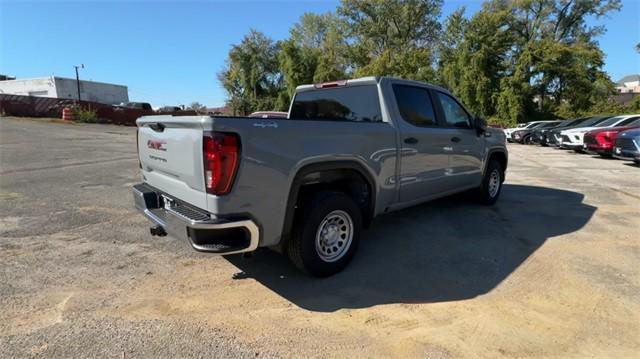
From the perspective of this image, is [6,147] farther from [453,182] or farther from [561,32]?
[561,32]

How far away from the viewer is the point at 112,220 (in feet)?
18.4

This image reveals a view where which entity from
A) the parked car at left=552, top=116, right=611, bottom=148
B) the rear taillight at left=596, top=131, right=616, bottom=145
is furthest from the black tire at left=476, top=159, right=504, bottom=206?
the parked car at left=552, top=116, right=611, bottom=148

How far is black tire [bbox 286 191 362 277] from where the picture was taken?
3578mm

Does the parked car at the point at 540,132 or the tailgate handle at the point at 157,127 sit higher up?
the tailgate handle at the point at 157,127

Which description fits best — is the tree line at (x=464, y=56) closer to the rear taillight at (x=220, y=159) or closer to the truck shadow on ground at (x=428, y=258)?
the truck shadow on ground at (x=428, y=258)

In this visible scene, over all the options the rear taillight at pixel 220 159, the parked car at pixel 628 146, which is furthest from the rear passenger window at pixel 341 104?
the parked car at pixel 628 146

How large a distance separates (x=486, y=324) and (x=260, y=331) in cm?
170

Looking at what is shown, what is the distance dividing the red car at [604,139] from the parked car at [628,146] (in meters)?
1.05

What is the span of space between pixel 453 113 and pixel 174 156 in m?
3.96

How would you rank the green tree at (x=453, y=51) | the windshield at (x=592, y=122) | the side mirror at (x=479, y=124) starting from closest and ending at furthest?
the side mirror at (x=479, y=124), the windshield at (x=592, y=122), the green tree at (x=453, y=51)

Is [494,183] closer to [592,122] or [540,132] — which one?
[592,122]

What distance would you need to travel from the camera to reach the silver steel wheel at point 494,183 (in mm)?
6840

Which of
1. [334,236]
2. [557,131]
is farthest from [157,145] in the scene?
[557,131]

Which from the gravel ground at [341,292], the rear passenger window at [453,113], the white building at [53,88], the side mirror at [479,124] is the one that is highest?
the white building at [53,88]
